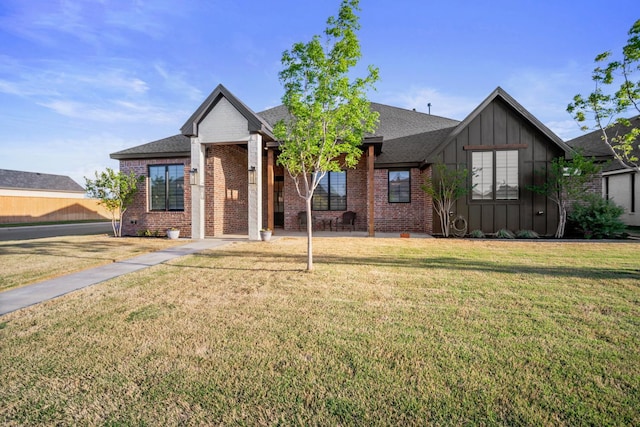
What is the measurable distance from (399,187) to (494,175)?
4031mm

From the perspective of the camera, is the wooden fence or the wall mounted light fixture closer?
the wall mounted light fixture

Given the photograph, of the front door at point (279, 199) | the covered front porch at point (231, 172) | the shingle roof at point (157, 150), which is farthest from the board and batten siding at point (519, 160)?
the shingle roof at point (157, 150)

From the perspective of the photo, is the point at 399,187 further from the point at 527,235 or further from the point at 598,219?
the point at 598,219

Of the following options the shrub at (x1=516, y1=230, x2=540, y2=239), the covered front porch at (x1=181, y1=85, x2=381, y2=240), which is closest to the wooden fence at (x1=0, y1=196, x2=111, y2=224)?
the covered front porch at (x1=181, y1=85, x2=381, y2=240)

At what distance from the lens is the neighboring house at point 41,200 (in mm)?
24469

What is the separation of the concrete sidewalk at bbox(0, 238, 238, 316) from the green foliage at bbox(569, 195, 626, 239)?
47.8ft

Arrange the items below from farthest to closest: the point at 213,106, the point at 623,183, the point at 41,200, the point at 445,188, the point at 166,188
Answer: the point at 41,200 < the point at 623,183 < the point at 166,188 < the point at 445,188 < the point at 213,106

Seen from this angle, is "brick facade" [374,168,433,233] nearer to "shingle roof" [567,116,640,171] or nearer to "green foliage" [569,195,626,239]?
"green foliage" [569,195,626,239]

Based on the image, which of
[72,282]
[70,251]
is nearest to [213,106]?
[70,251]

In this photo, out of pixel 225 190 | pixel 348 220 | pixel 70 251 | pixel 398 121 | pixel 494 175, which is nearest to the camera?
pixel 70 251

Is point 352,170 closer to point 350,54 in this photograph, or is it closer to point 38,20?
point 350,54

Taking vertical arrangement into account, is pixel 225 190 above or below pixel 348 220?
above

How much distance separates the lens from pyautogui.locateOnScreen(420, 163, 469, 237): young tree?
39.4 ft

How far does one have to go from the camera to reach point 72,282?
18.1ft
